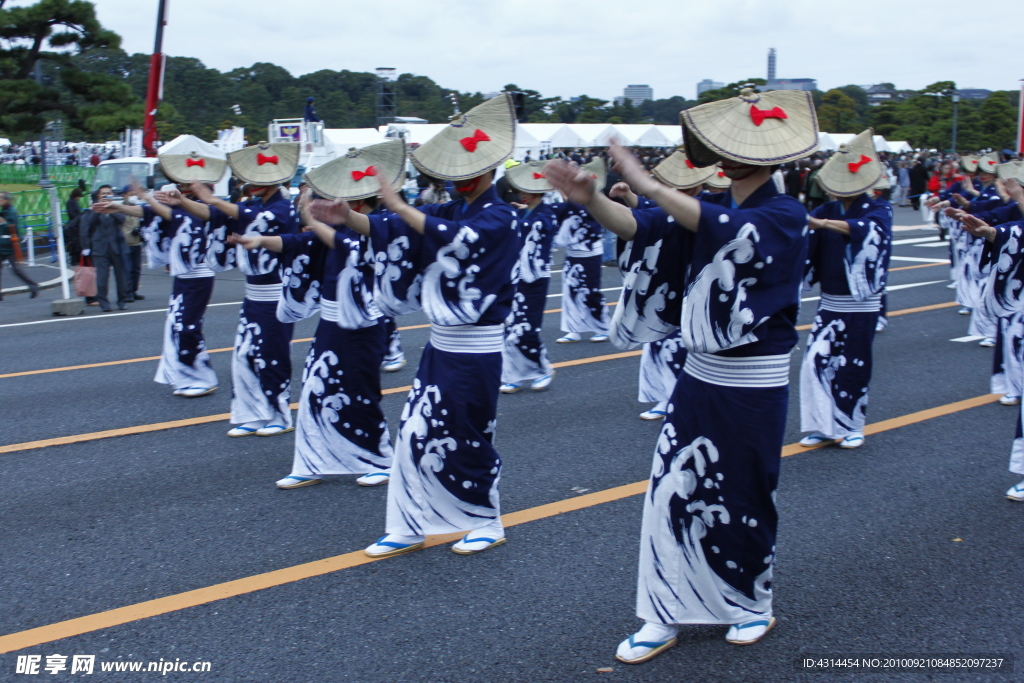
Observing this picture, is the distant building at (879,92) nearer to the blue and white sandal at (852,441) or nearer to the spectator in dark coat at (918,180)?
the spectator in dark coat at (918,180)

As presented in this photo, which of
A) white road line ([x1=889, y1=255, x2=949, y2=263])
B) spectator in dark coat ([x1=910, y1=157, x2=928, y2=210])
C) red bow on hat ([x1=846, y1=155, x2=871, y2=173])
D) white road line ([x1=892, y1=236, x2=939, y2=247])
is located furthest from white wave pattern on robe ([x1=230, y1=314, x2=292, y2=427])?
spectator in dark coat ([x1=910, y1=157, x2=928, y2=210])

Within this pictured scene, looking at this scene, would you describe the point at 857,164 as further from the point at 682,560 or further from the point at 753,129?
the point at 682,560

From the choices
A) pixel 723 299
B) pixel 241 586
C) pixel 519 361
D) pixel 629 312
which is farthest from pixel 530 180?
pixel 723 299

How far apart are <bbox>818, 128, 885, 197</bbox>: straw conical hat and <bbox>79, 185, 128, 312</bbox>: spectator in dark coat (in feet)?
31.0

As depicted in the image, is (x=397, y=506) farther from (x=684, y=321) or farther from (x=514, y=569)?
(x=684, y=321)

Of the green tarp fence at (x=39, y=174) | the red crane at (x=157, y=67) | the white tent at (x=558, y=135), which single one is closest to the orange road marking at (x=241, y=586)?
the red crane at (x=157, y=67)

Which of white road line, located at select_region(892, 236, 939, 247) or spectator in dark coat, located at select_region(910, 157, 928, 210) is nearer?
white road line, located at select_region(892, 236, 939, 247)

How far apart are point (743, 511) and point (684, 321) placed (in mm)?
694

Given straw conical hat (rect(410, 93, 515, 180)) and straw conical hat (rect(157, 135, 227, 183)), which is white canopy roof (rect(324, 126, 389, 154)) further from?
straw conical hat (rect(410, 93, 515, 180))

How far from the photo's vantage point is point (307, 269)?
5285 mm

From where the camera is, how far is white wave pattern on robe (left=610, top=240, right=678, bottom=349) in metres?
3.14

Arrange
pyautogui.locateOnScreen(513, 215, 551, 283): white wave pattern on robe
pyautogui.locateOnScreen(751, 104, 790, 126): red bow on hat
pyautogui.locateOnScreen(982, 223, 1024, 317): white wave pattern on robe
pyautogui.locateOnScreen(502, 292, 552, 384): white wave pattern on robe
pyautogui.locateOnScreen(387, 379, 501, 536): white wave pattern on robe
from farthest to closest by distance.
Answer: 1. pyautogui.locateOnScreen(513, 215, 551, 283): white wave pattern on robe
2. pyautogui.locateOnScreen(502, 292, 552, 384): white wave pattern on robe
3. pyautogui.locateOnScreen(982, 223, 1024, 317): white wave pattern on robe
4. pyautogui.locateOnScreen(387, 379, 501, 536): white wave pattern on robe
5. pyautogui.locateOnScreen(751, 104, 790, 126): red bow on hat

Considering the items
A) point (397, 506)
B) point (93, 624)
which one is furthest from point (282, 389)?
point (93, 624)

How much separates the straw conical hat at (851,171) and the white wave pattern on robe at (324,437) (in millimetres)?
3109
